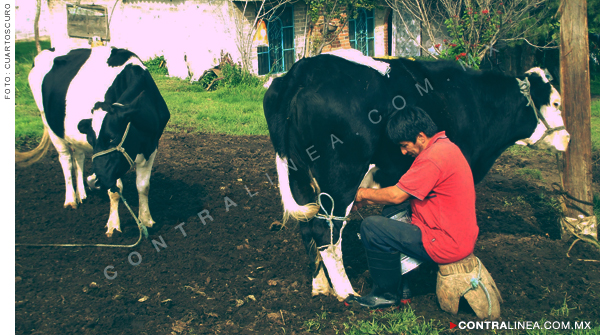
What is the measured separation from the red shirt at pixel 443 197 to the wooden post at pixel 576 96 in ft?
5.68

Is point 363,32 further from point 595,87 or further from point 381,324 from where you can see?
point 381,324

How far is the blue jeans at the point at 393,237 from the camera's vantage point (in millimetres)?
3188

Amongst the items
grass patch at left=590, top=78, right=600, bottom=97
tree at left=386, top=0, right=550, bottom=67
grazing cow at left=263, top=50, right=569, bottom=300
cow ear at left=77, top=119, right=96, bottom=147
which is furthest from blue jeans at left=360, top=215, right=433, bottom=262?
grass patch at left=590, top=78, right=600, bottom=97

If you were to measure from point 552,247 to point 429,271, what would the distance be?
3.96 ft

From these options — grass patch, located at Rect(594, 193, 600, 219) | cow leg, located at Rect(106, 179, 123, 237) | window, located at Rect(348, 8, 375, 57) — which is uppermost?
window, located at Rect(348, 8, 375, 57)

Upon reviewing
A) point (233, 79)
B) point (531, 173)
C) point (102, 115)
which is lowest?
point (531, 173)

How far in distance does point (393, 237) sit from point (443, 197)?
0.42 metres

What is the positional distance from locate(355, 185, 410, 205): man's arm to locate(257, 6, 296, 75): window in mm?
10222

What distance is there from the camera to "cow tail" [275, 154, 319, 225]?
3.31 meters

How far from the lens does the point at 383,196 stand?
3.14 meters

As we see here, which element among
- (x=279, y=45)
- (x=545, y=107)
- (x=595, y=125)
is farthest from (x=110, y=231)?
(x=279, y=45)

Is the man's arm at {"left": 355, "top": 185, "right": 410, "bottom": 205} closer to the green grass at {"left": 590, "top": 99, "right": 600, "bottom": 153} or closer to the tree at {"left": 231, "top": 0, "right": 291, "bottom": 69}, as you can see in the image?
the green grass at {"left": 590, "top": 99, "right": 600, "bottom": 153}

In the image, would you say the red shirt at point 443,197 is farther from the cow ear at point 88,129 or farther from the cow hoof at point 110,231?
the cow hoof at point 110,231

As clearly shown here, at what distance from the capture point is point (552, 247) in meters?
4.25
